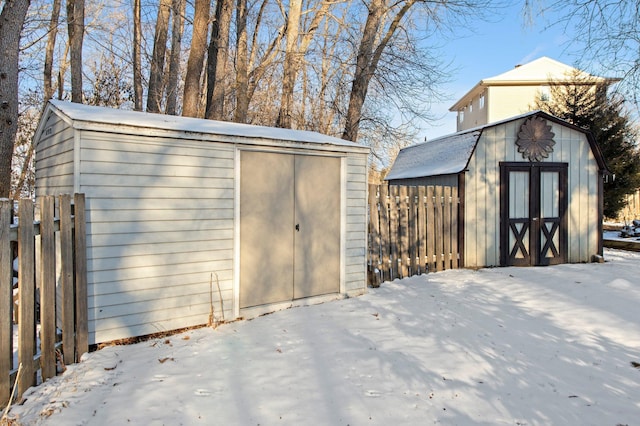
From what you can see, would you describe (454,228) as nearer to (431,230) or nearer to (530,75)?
(431,230)

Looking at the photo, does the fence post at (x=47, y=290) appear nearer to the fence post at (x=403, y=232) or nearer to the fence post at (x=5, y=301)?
the fence post at (x=5, y=301)

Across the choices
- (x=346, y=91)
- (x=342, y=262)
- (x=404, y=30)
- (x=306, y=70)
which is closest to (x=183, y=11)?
(x=306, y=70)

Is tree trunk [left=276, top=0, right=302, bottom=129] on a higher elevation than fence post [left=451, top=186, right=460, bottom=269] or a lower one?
higher

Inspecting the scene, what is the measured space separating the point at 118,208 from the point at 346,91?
10.2 metres

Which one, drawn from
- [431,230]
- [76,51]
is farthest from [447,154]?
[76,51]

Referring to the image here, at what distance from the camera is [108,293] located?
154 inches

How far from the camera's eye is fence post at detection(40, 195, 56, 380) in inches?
125

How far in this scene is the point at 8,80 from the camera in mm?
5535

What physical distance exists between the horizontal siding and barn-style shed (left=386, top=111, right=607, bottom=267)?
5.19 metres

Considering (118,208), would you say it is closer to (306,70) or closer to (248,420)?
(248,420)

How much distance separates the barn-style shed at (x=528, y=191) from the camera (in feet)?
26.4

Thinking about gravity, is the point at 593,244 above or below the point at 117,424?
above

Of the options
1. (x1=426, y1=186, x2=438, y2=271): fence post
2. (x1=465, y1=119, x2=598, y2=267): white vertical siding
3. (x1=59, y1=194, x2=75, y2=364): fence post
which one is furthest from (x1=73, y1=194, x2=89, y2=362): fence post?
(x1=465, y1=119, x2=598, y2=267): white vertical siding

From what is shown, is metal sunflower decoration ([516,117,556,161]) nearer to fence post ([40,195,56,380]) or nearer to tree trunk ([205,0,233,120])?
tree trunk ([205,0,233,120])
